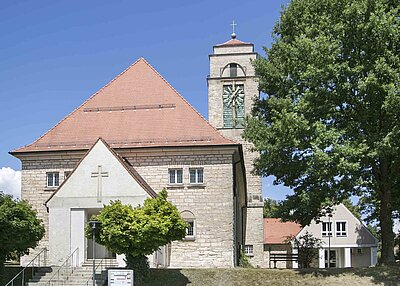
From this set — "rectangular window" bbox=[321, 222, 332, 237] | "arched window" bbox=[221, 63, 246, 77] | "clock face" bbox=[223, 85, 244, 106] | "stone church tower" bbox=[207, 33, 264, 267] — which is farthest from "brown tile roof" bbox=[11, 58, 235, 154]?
"rectangular window" bbox=[321, 222, 332, 237]

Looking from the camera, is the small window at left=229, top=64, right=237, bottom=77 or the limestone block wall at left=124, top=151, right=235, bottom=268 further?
the small window at left=229, top=64, right=237, bottom=77

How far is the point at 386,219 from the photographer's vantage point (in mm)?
28625

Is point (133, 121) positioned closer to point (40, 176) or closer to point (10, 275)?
point (40, 176)

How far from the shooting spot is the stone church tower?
4738 centimetres

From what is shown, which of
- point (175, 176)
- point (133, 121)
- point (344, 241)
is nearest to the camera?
point (175, 176)

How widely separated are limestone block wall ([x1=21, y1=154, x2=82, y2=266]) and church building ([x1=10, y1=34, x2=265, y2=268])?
55 mm

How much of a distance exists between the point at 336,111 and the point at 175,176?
936cm

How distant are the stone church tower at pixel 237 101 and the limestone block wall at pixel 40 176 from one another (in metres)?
18.8

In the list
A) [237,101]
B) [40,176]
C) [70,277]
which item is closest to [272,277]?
[70,277]

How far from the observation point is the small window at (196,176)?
105 feet

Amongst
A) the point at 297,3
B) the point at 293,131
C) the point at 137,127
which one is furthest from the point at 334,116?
the point at 137,127

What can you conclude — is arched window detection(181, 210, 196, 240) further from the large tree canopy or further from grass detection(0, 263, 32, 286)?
grass detection(0, 263, 32, 286)

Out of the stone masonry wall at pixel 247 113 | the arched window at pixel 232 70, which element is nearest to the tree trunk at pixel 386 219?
the stone masonry wall at pixel 247 113

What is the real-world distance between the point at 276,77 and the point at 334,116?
3.61 m
